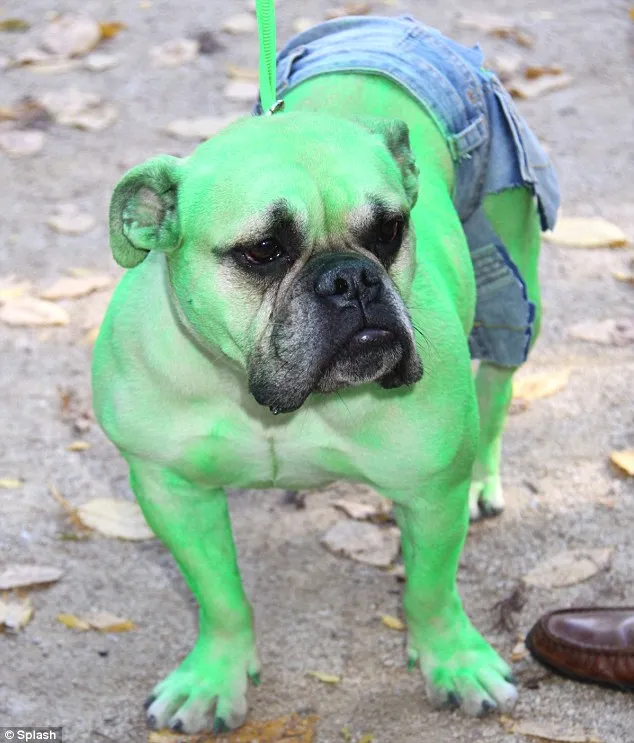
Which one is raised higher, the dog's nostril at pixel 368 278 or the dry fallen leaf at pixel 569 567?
the dog's nostril at pixel 368 278

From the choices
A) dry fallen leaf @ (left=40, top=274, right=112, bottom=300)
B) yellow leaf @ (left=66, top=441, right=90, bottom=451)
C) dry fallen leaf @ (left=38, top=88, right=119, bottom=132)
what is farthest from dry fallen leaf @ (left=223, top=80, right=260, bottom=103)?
yellow leaf @ (left=66, top=441, right=90, bottom=451)

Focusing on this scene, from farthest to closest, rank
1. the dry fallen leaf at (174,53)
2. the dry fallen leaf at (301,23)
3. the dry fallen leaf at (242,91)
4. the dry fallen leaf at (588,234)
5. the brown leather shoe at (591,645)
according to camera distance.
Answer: the dry fallen leaf at (301,23) < the dry fallen leaf at (174,53) < the dry fallen leaf at (242,91) < the dry fallen leaf at (588,234) < the brown leather shoe at (591,645)

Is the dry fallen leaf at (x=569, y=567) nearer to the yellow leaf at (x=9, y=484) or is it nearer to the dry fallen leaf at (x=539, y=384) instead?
the dry fallen leaf at (x=539, y=384)

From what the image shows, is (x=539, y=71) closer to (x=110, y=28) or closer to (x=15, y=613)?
(x=110, y=28)

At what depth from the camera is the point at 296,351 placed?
2271 millimetres

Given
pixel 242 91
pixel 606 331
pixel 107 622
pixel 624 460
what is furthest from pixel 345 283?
pixel 242 91

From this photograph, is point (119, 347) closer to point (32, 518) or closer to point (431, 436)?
point (431, 436)

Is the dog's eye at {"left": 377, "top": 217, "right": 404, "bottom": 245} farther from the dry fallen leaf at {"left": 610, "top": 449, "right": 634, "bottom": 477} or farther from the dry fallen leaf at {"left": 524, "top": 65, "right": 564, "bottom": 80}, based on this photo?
the dry fallen leaf at {"left": 524, "top": 65, "right": 564, "bottom": 80}

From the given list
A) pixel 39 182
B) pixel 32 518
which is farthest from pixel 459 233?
pixel 39 182

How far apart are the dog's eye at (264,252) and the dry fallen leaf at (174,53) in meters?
4.53

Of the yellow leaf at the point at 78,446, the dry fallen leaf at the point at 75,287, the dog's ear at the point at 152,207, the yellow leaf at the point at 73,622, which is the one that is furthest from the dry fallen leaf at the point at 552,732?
the dry fallen leaf at the point at 75,287

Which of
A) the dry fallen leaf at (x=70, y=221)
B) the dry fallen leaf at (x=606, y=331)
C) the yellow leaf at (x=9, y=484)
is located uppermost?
the dry fallen leaf at (x=606, y=331)

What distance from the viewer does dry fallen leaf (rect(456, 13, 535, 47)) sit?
6.69m

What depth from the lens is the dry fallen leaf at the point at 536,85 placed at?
6160mm
